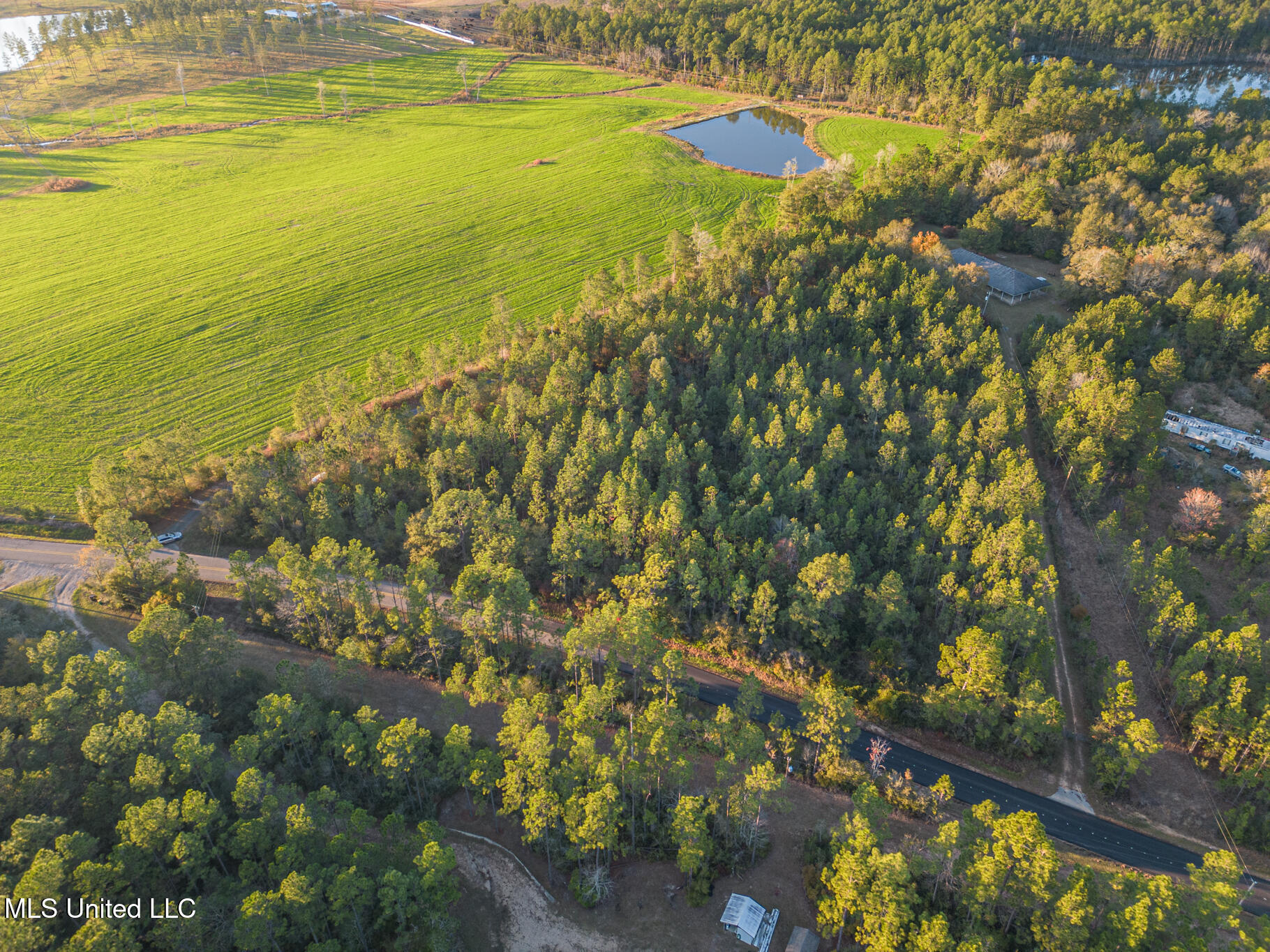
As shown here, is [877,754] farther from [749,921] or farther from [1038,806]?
[749,921]

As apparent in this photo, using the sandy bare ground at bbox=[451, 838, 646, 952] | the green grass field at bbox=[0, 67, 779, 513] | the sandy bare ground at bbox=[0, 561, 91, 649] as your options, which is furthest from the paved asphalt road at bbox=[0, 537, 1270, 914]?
the green grass field at bbox=[0, 67, 779, 513]

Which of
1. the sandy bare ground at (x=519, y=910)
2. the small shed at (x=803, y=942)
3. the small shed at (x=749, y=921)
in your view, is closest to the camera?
the small shed at (x=803, y=942)

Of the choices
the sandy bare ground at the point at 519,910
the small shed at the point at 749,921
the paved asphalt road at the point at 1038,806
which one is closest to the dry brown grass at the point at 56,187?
the sandy bare ground at the point at 519,910

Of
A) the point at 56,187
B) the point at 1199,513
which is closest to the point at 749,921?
the point at 1199,513

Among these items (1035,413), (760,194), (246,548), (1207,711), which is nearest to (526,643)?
(246,548)

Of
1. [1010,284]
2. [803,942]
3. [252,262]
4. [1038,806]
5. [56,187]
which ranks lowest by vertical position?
[1038,806]

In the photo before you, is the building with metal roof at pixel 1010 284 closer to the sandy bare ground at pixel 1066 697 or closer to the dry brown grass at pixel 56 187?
the sandy bare ground at pixel 1066 697
